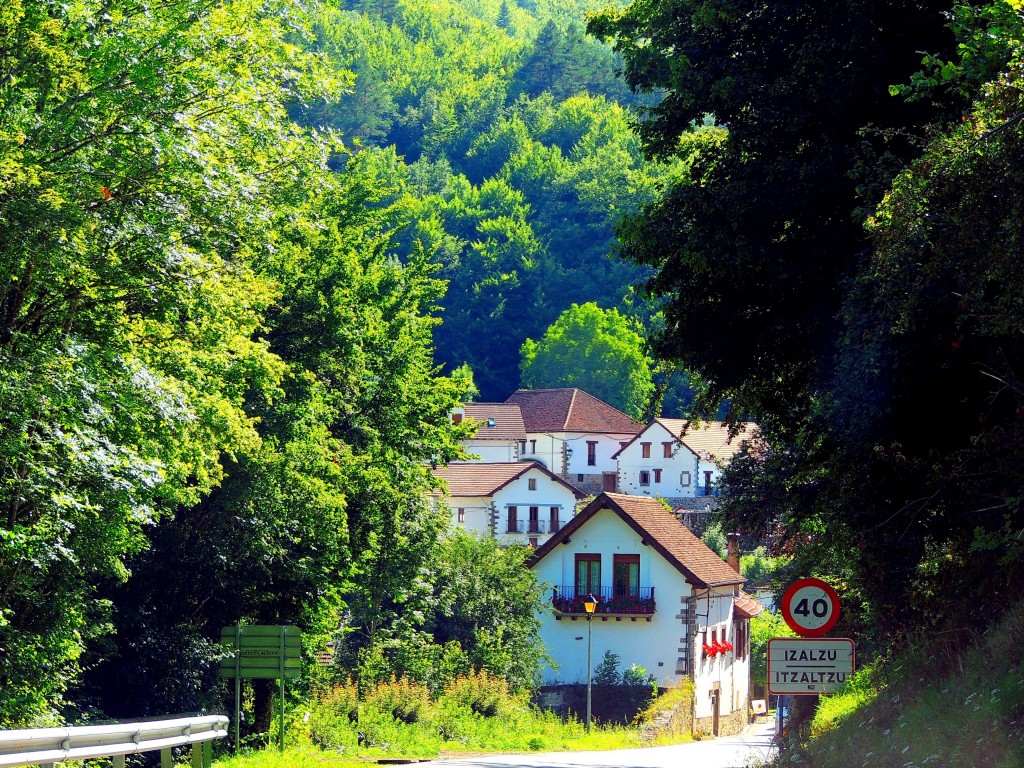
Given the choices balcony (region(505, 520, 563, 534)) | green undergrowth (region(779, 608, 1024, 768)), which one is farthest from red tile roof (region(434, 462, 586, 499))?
green undergrowth (region(779, 608, 1024, 768))

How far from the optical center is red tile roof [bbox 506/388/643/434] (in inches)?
Result: 4658

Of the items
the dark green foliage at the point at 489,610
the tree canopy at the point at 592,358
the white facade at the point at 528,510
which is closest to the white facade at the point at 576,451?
the tree canopy at the point at 592,358

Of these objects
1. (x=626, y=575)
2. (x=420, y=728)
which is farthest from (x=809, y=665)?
(x=626, y=575)

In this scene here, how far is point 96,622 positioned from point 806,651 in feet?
37.9

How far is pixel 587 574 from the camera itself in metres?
57.4

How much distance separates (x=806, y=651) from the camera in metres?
15.0

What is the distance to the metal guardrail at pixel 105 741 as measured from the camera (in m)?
8.05

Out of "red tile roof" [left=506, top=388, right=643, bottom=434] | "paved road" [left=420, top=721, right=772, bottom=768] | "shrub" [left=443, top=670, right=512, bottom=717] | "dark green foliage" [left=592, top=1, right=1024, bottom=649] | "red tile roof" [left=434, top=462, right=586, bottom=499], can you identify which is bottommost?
"paved road" [left=420, top=721, right=772, bottom=768]

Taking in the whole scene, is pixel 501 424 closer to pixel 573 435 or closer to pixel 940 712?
pixel 573 435

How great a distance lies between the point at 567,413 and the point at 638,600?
63.3 meters

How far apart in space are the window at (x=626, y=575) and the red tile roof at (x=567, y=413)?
5955 cm

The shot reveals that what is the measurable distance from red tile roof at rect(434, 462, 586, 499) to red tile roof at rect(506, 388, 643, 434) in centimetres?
2700

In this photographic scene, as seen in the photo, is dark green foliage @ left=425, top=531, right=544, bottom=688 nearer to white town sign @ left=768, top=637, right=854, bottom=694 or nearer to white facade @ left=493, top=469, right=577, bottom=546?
white town sign @ left=768, top=637, right=854, bottom=694

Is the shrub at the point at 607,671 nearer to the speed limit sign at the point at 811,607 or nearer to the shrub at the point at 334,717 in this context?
the shrub at the point at 334,717
